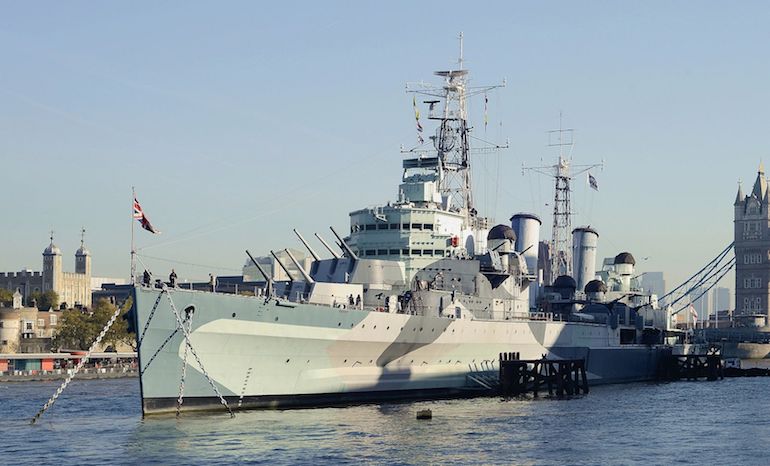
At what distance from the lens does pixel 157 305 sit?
37.7 metres

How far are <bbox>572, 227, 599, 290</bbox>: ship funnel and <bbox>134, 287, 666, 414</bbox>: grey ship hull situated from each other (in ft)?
91.1

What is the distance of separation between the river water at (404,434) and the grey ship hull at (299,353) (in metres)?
0.92

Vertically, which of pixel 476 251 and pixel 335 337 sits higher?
pixel 476 251

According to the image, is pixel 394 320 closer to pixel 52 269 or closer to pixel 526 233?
pixel 526 233

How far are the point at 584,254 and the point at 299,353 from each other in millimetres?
42733

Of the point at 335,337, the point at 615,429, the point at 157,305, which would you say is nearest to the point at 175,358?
the point at 157,305

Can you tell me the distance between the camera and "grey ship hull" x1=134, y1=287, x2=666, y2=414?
38062mm

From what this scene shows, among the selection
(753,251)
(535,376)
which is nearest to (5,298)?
(535,376)

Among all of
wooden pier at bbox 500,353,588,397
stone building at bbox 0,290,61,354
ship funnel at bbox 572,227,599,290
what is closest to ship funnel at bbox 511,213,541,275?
ship funnel at bbox 572,227,599,290

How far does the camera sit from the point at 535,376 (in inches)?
2095

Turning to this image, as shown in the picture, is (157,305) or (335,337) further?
(335,337)

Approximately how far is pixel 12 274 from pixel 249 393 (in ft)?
381

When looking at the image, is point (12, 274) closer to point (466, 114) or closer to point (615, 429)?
point (466, 114)

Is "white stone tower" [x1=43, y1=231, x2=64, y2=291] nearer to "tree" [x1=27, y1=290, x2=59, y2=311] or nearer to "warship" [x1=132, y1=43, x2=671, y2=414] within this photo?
"tree" [x1=27, y1=290, x2=59, y2=311]
